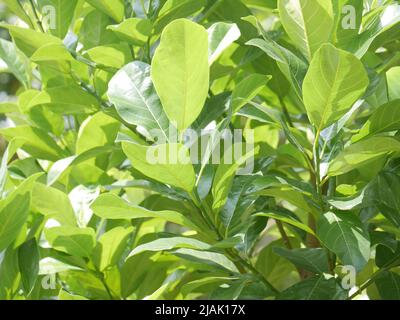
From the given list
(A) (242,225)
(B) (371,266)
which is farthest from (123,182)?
(B) (371,266)

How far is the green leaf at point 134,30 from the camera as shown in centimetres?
99

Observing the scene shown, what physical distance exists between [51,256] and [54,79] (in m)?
0.29

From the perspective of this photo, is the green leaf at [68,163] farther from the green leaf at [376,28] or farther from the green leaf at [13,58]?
the green leaf at [376,28]

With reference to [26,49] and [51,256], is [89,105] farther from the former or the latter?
[51,256]

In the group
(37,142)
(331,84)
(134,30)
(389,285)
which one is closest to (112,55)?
(134,30)

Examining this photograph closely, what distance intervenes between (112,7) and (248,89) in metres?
0.28

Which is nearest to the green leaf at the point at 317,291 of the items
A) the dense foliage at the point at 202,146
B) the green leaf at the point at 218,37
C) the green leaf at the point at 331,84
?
the dense foliage at the point at 202,146

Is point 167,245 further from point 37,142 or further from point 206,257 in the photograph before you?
point 37,142

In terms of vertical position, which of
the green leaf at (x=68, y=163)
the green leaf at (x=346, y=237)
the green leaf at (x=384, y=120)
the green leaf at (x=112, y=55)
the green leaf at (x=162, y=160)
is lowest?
the green leaf at (x=346, y=237)

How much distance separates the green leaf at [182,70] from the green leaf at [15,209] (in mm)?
274

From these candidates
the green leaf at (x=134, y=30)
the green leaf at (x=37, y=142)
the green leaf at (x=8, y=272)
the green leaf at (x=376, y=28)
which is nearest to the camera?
the green leaf at (x=376, y=28)

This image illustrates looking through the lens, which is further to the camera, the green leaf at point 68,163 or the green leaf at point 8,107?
the green leaf at point 8,107

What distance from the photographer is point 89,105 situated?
1118mm

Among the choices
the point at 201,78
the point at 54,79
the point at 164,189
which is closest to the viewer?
the point at 201,78
